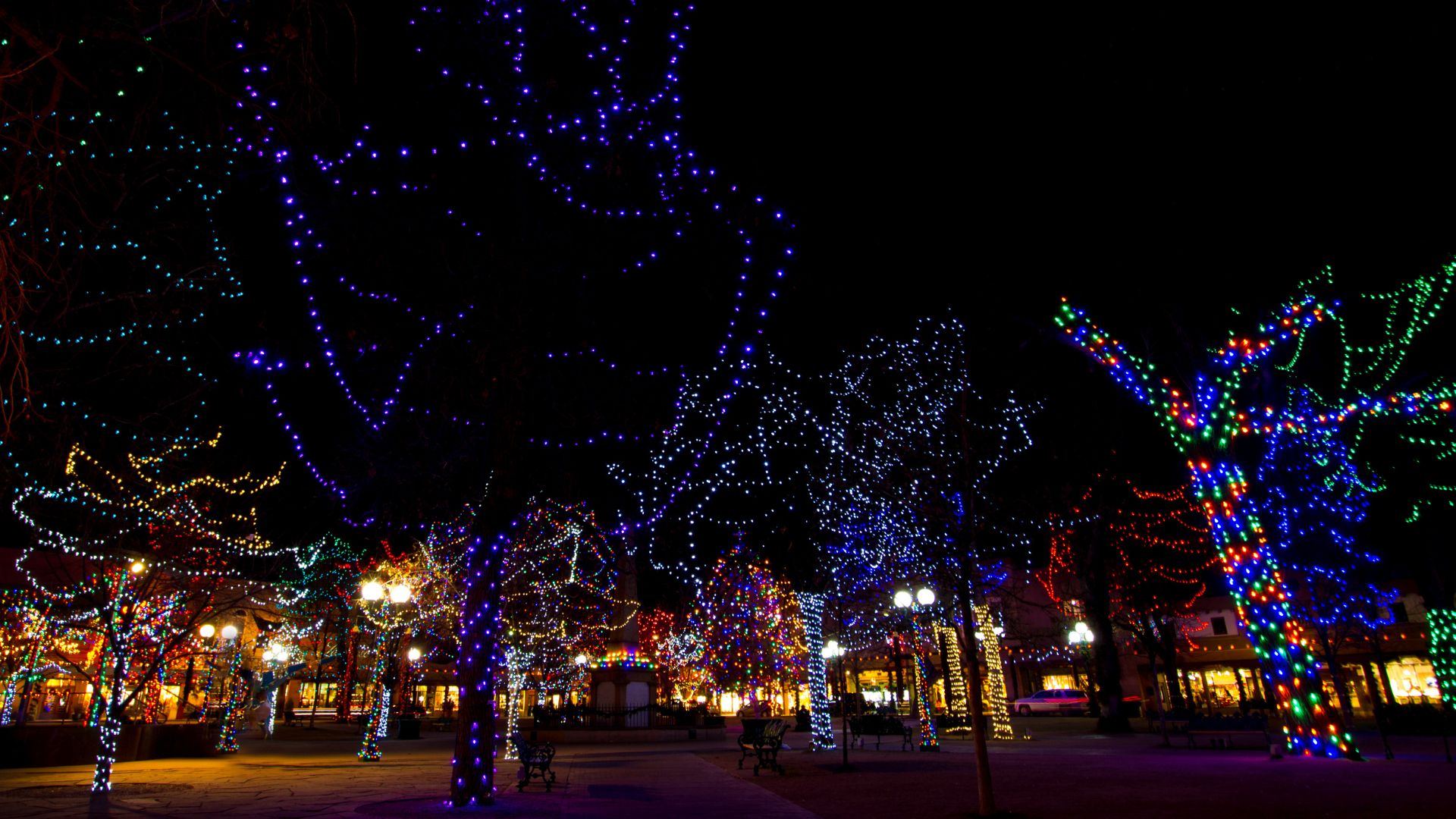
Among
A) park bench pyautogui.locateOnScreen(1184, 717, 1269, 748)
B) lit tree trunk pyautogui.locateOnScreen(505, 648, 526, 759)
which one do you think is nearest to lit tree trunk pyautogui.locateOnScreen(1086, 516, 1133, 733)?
park bench pyautogui.locateOnScreen(1184, 717, 1269, 748)

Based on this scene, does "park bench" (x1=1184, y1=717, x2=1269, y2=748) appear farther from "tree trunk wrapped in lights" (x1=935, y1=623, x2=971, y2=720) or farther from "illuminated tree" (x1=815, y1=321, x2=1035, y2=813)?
"tree trunk wrapped in lights" (x1=935, y1=623, x2=971, y2=720)

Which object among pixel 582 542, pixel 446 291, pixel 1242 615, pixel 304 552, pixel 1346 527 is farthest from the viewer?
pixel 582 542

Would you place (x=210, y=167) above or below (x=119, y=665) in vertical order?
above

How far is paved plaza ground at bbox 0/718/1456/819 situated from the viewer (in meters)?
9.05

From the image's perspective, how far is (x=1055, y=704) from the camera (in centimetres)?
4203

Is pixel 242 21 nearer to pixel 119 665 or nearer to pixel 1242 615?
pixel 119 665

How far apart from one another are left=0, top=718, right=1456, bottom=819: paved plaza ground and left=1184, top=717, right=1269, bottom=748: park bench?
0.55 m

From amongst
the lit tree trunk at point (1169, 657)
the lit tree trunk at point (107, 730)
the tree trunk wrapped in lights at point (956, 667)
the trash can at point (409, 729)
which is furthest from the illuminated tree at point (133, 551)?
the lit tree trunk at point (1169, 657)

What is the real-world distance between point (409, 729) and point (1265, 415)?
2944cm

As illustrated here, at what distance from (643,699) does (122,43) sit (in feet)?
94.2

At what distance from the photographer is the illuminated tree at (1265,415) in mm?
13047

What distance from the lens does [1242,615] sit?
13617mm

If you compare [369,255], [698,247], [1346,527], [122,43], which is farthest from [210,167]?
[1346,527]

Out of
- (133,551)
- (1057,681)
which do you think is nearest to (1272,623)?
(133,551)
